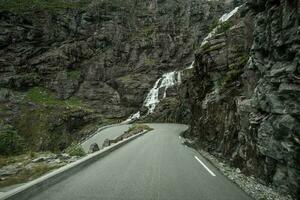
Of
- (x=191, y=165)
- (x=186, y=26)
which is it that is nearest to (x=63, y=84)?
(x=186, y=26)

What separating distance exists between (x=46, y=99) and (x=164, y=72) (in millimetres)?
34952

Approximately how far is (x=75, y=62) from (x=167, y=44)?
31.0 m

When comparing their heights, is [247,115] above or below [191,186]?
above

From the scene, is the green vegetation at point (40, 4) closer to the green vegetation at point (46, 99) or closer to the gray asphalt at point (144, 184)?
the green vegetation at point (46, 99)

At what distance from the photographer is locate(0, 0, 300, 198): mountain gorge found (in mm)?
9062

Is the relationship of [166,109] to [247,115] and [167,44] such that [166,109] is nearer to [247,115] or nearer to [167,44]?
[167,44]

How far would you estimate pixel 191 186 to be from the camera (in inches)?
319

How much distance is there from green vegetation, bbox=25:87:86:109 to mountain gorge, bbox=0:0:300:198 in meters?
0.27

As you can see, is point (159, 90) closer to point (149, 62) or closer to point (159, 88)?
point (159, 88)

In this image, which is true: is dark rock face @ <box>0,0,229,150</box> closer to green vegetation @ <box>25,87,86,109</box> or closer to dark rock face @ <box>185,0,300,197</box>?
green vegetation @ <box>25,87,86,109</box>

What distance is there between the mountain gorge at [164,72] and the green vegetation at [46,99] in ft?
0.90

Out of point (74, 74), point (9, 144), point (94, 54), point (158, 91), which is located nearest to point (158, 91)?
point (158, 91)

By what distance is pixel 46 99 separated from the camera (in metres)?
73.9

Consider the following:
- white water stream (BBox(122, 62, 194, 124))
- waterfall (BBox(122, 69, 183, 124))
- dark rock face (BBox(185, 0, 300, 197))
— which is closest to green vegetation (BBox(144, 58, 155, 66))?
waterfall (BBox(122, 69, 183, 124))
